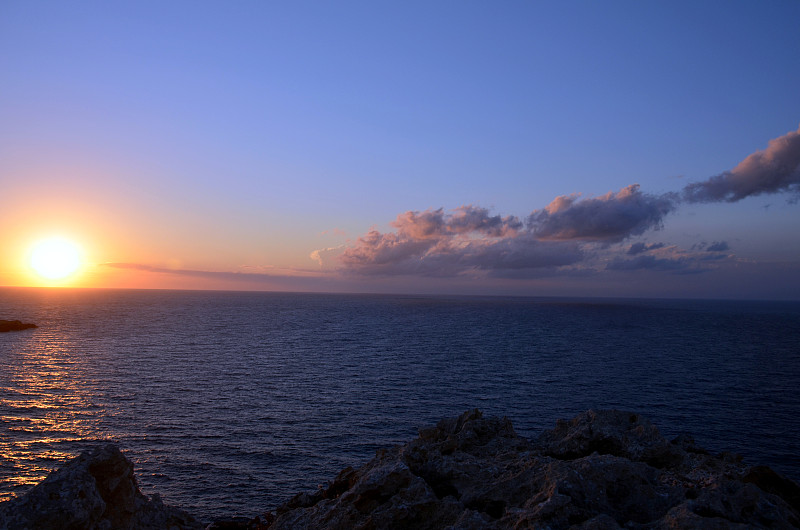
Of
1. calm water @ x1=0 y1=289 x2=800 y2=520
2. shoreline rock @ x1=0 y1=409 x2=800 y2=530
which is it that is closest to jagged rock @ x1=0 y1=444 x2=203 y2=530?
shoreline rock @ x1=0 y1=409 x2=800 y2=530

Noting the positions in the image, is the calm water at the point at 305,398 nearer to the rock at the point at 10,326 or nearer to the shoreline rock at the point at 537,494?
the rock at the point at 10,326

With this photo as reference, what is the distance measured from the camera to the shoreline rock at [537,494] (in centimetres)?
1517

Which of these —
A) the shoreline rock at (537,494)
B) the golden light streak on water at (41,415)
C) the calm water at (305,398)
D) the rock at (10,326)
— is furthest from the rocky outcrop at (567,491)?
the rock at (10,326)

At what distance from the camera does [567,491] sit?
16.1 m

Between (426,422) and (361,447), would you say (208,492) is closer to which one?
(361,447)

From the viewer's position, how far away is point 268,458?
127 feet

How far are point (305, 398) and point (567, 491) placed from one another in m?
44.9

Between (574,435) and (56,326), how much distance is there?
14991 cm

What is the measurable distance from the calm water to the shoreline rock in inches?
554

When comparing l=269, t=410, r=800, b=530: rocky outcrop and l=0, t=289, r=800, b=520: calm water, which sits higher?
l=269, t=410, r=800, b=530: rocky outcrop

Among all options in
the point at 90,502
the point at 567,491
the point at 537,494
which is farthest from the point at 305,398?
the point at 567,491

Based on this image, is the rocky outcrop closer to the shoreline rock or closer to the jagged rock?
the shoreline rock

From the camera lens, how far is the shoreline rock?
1517 centimetres

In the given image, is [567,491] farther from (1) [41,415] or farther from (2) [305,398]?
(1) [41,415]
